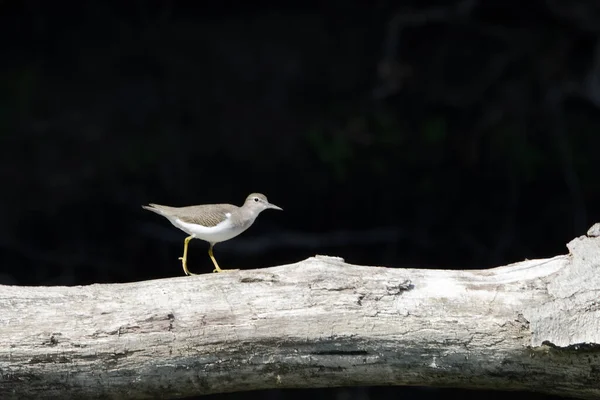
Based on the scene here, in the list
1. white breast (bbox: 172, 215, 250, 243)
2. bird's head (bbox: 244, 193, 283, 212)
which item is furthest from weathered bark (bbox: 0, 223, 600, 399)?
bird's head (bbox: 244, 193, 283, 212)

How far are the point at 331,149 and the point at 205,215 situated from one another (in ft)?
7.60

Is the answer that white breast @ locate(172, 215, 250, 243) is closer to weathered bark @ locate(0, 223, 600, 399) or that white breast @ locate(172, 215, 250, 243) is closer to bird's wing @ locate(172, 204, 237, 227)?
bird's wing @ locate(172, 204, 237, 227)

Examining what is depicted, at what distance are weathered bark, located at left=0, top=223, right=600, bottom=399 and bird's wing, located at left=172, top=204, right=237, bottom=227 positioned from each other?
3.06 ft

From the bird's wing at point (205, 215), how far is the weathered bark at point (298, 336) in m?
0.93

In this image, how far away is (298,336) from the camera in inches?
119

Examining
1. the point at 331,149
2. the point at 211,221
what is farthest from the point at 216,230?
the point at 331,149

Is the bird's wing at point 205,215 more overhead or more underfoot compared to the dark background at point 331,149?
more underfoot

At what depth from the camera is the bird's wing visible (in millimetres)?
4043

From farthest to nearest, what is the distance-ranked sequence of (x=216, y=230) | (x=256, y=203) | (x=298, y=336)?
(x=256, y=203), (x=216, y=230), (x=298, y=336)

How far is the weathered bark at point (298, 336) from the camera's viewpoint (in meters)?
3.02

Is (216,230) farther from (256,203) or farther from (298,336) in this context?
(298,336)

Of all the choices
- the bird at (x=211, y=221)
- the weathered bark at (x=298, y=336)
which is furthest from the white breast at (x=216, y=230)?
the weathered bark at (x=298, y=336)

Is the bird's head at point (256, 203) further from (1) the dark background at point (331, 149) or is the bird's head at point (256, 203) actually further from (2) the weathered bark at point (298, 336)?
(1) the dark background at point (331, 149)

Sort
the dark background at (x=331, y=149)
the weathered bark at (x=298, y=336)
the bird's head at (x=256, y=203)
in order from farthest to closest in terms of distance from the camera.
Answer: the dark background at (x=331, y=149) → the bird's head at (x=256, y=203) → the weathered bark at (x=298, y=336)
